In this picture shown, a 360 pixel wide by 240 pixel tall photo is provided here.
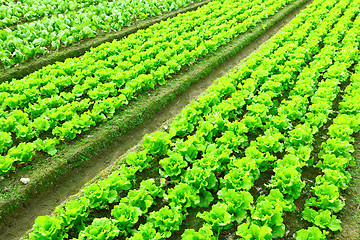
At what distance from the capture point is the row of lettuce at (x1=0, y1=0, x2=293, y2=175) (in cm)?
757

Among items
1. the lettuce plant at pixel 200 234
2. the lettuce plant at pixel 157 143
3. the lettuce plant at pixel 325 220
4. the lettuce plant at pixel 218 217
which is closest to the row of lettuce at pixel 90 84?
the lettuce plant at pixel 157 143

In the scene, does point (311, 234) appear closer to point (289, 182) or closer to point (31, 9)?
point (289, 182)

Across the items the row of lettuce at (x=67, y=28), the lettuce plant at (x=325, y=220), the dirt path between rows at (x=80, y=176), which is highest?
the row of lettuce at (x=67, y=28)

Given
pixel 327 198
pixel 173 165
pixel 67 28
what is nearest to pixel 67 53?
pixel 67 28

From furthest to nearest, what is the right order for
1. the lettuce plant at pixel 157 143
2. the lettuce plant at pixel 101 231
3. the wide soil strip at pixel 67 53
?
the wide soil strip at pixel 67 53
the lettuce plant at pixel 157 143
the lettuce plant at pixel 101 231

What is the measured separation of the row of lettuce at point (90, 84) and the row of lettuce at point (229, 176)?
235cm

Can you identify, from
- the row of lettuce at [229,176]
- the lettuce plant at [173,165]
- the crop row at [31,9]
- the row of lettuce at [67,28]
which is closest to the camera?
the row of lettuce at [229,176]

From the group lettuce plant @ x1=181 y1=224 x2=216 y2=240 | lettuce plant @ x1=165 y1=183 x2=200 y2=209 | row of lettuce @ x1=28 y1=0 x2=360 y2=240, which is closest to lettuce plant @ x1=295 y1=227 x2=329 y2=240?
row of lettuce @ x1=28 y1=0 x2=360 y2=240

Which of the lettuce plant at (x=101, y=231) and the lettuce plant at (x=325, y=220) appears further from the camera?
the lettuce plant at (x=325, y=220)

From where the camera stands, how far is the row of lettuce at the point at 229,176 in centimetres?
505

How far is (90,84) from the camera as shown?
31.5 ft

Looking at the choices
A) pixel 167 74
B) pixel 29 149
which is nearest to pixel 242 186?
pixel 29 149

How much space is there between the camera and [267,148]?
21.9 feet

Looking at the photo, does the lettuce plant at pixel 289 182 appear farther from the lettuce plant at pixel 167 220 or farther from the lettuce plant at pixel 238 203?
the lettuce plant at pixel 167 220
